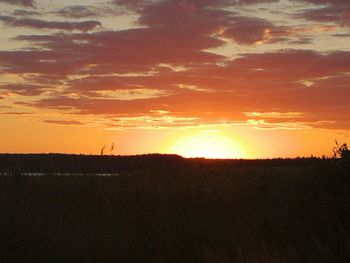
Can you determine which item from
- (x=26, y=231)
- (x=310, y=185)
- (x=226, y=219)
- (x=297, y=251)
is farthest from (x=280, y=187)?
(x=26, y=231)

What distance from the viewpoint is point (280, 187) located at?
21969mm

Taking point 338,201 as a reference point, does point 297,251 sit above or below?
below

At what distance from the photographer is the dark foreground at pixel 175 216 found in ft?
55.1

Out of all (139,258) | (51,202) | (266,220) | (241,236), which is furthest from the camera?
(51,202)

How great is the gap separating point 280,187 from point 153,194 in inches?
184

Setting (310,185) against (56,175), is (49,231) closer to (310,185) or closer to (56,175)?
(56,175)

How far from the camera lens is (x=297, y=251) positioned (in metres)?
14.8

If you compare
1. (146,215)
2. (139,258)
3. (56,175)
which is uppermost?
(56,175)

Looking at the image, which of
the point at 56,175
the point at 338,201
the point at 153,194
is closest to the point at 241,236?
the point at 338,201

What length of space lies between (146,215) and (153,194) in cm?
145

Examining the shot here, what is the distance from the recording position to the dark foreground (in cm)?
1678

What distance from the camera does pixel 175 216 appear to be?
19.6 meters

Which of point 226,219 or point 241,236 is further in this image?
point 226,219

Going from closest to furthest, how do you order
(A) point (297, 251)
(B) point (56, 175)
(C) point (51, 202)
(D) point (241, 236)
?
(A) point (297, 251) → (D) point (241, 236) → (C) point (51, 202) → (B) point (56, 175)
